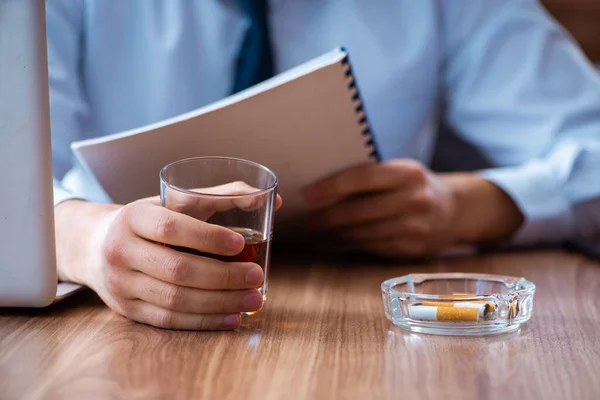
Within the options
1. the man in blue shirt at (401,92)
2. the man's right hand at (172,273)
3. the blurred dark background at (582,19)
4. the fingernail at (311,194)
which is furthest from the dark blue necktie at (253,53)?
the blurred dark background at (582,19)

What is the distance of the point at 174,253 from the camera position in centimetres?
66

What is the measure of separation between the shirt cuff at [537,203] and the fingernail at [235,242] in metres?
0.58

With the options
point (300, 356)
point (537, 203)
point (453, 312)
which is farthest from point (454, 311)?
point (537, 203)

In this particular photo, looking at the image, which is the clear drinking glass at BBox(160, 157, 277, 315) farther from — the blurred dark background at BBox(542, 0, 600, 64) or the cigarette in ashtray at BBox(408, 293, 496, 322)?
the blurred dark background at BBox(542, 0, 600, 64)

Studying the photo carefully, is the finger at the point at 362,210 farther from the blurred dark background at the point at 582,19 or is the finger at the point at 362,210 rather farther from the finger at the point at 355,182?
the blurred dark background at the point at 582,19

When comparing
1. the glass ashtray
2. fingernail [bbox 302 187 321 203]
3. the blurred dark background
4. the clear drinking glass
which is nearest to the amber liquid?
the clear drinking glass

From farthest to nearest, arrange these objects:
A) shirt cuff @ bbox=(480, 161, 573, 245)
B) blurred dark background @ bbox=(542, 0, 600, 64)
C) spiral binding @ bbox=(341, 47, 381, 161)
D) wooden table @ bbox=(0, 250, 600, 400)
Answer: blurred dark background @ bbox=(542, 0, 600, 64)
shirt cuff @ bbox=(480, 161, 573, 245)
spiral binding @ bbox=(341, 47, 381, 161)
wooden table @ bbox=(0, 250, 600, 400)

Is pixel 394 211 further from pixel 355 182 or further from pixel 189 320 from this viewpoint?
pixel 189 320

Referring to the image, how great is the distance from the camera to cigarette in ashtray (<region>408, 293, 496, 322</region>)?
0.66 meters

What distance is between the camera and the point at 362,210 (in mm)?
970

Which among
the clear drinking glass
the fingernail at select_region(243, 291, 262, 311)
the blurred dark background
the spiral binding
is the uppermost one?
the blurred dark background

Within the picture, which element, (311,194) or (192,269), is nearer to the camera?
(192,269)

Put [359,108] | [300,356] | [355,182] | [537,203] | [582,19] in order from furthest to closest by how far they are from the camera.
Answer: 1. [582,19]
2. [537,203]
3. [355,182]
4. [359,108]
5. [300,356]

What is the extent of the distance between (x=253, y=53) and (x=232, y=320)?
600mm
